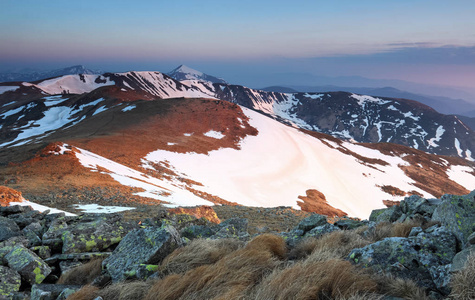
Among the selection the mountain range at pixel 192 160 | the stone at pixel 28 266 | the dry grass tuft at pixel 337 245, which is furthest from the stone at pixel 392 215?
the mountain range at pixel 192 160

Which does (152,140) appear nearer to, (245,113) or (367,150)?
(245,113)

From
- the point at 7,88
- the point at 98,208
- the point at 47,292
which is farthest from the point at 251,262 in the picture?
the point at 7,88

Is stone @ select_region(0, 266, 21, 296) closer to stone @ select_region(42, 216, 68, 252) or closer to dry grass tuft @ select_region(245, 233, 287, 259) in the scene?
stone @ select_region(42, 216, 68, 252)

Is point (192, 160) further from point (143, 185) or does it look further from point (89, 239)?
point (89, 239)

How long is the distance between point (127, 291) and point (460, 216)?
6.78 meters

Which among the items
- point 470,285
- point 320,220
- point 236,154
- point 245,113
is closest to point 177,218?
point 320,220

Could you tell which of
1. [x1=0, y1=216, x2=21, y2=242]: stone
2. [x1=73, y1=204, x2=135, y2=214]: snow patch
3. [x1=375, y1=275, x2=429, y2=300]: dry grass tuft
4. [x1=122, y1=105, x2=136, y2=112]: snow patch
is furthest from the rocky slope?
[x1=122, y1=105, x2=136, y2=112]: snow patch

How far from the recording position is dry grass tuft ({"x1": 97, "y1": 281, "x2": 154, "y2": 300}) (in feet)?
14.8

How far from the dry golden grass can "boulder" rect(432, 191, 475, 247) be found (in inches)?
149

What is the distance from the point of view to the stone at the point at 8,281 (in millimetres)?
5980

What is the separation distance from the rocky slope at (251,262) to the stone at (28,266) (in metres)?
0.02

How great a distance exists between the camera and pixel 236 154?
211ft

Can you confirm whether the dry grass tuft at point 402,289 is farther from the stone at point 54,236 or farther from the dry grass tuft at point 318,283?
the stone at point 54,236

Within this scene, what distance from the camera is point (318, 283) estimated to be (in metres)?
4.06
